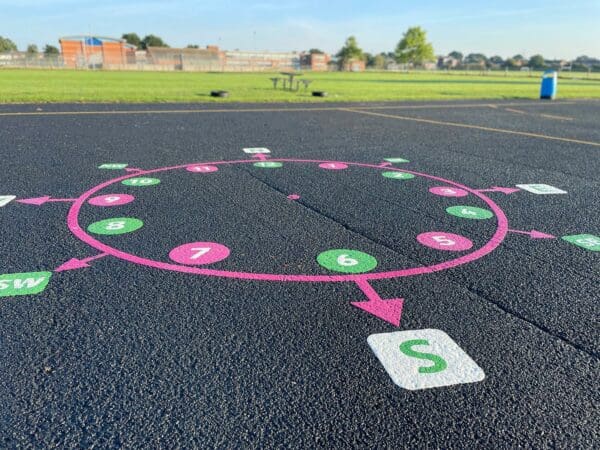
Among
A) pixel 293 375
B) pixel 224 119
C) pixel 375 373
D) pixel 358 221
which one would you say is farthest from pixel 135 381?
pixel 224 119

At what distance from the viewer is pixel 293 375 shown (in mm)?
2684

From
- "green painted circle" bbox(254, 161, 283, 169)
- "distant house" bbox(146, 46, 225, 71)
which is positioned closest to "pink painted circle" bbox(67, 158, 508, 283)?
"green painted circle" bbox(254, 161, 283, 169)

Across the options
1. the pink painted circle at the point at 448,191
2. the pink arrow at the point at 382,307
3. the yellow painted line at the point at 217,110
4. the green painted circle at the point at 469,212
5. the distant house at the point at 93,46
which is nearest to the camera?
the pink arrow at the point at 382,307

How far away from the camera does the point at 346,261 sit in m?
4.23

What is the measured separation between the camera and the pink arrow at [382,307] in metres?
3.30

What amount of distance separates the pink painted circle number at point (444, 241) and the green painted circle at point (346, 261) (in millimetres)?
758

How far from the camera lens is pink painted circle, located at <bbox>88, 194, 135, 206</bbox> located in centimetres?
577

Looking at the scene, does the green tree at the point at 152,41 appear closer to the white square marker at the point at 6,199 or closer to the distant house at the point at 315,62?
the distant house at the point at 315,62

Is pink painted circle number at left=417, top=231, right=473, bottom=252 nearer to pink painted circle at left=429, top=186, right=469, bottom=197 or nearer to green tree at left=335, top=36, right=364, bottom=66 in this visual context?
pink painted circle at left=429, top=186, right=469, bottom=197

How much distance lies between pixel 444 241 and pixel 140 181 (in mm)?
4454

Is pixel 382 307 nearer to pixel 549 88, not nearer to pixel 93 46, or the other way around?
pixel 549 88

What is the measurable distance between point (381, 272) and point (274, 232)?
4.52 feet

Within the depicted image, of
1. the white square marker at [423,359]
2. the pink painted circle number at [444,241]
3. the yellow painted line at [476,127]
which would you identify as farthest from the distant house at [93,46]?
the white square marker at [423,359]

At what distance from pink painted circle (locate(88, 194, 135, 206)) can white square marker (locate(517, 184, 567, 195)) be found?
5631 millimetres
